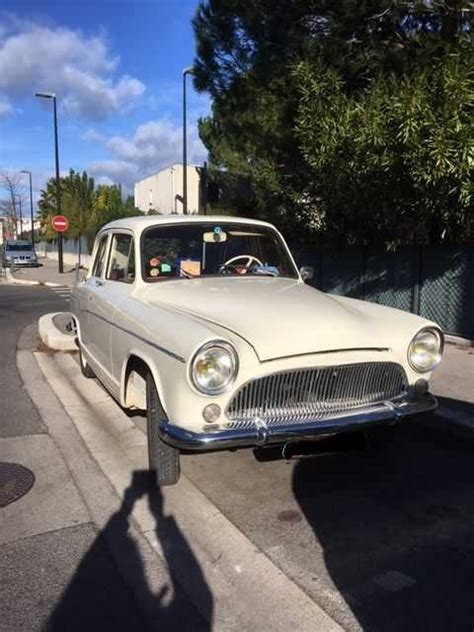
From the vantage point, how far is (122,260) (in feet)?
17.9

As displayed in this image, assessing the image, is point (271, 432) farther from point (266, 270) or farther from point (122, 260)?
point (122, 260)

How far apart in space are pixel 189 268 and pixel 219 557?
2545 mm

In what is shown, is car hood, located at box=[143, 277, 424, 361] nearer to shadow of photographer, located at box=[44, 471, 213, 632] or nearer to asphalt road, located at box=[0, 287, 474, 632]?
asphalt road, located at box=[0, 287, 474, 632]

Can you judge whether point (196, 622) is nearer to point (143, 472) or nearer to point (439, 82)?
point (143, 472)

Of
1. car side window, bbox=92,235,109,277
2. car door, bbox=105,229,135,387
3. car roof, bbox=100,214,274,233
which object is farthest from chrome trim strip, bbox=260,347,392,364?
car side window, bbox=92,235,109,277

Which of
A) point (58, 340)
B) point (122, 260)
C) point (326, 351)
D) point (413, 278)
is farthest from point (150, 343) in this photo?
point (413, 278)

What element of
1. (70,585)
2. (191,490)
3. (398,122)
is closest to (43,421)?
(191,490)

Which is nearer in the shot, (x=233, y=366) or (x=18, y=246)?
(x=233, y=366)

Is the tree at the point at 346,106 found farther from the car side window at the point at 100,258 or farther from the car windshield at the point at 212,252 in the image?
the car side window at the point at 100,258

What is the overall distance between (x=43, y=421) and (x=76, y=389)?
1182 millimetres

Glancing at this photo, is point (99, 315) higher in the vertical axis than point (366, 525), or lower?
higher

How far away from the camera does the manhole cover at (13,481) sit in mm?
4059

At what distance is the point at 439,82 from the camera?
6.83 metres

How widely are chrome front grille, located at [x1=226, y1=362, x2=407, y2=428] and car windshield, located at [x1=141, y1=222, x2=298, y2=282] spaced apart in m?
1.74
